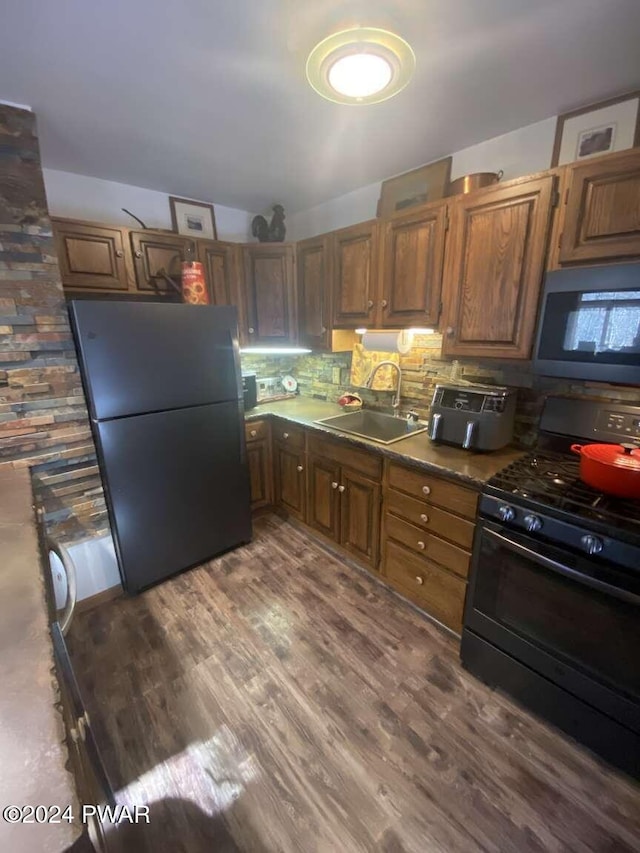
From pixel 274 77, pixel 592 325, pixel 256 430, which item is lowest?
pixel 256 430

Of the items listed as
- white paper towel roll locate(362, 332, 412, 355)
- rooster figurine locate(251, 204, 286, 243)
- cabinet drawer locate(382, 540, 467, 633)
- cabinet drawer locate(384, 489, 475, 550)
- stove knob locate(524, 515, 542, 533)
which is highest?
rooster figurine locate(251, 204, 286, 243)

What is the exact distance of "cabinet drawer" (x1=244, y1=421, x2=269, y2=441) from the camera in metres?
2.55

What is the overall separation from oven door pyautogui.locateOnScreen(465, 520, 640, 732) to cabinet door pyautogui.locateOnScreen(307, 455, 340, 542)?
98 centimetres

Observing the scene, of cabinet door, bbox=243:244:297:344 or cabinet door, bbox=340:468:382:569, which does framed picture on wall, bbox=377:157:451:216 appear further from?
cabinet door, bbox=340:468:382:569

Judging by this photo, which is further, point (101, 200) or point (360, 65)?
point (101, 200)

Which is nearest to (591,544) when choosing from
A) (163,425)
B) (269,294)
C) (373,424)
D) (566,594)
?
(566,594)

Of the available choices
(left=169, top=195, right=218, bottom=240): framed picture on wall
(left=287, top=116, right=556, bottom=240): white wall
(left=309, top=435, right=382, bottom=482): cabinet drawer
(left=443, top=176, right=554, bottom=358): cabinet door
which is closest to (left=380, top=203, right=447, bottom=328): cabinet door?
(left=443, top=176, right=554, bottom=358): cabinet door

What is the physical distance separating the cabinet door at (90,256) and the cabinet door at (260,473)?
134cm

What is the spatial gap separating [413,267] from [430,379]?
2.27ft

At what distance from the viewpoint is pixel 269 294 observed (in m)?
2.62

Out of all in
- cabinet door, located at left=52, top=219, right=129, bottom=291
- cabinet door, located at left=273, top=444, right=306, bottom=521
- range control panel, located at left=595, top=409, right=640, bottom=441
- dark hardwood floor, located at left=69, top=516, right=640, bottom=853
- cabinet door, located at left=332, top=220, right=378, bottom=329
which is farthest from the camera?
cabinet door, located at left=273, top=444, right=306, bottom=521

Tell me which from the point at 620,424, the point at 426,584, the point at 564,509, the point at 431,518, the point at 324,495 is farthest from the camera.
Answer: the point at 324,495

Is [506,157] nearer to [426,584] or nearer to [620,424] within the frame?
[620,424]

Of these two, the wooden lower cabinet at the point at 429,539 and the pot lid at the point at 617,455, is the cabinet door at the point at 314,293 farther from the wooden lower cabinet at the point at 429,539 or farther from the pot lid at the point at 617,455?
the pot lid at the point at 617,455
